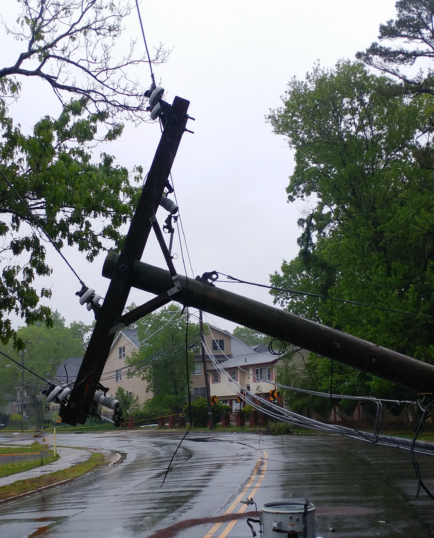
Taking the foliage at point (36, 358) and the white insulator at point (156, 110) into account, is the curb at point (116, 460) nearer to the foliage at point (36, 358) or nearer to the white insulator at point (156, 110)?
the white insulator at point (156, 110)

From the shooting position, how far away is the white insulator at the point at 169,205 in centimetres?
707

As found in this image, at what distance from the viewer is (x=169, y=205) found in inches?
279

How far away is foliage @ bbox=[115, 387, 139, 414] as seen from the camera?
62.8 m

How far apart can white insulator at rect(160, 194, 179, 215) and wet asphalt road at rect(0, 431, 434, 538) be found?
5.34m

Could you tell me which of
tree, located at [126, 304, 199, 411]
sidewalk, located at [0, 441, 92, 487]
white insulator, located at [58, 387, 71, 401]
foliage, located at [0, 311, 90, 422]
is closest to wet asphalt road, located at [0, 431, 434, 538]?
sidewalk, located at [0, 441, 92, 487]

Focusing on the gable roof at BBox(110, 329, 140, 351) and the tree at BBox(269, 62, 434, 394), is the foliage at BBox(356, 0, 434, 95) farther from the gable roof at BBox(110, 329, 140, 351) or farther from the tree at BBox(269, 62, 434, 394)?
the gable roof at BBox(110, 329, 140, 351)

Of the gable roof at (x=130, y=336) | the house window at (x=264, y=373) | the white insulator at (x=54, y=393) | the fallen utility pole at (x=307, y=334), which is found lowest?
the white insulator at (x=54, y=393)

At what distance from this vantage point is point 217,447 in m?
31.0

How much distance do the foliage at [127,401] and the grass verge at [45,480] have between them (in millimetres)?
34435

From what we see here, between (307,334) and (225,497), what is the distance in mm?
8138

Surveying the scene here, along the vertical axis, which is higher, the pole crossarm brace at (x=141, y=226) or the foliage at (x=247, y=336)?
the foliage at (x=247, y=336)

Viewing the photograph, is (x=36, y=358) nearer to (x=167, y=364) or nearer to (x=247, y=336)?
(x=167, y=364)

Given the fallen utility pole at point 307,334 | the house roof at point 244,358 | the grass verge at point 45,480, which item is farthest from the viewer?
the house roof at point 244,358

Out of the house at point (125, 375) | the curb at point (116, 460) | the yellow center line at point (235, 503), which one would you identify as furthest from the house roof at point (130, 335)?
the yellow center line at point (235, 503)
